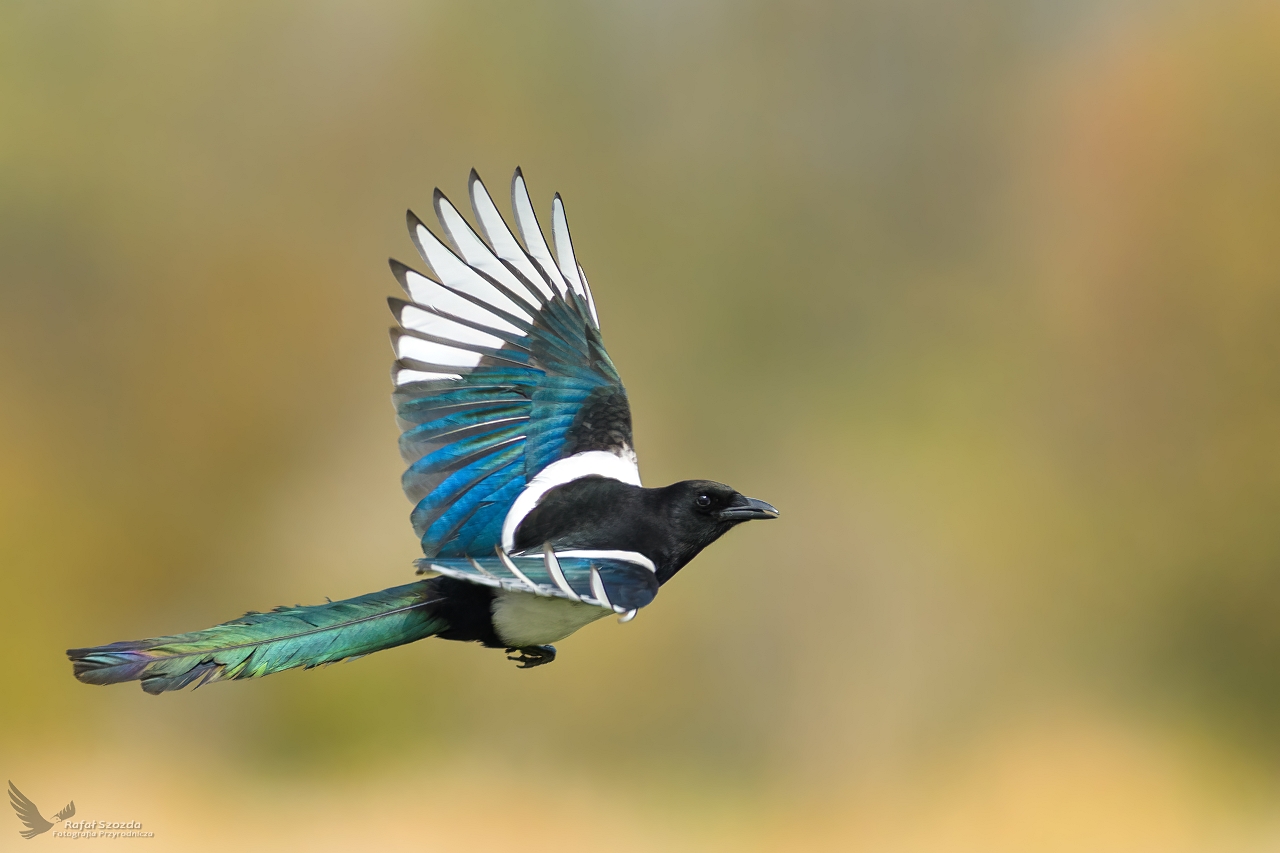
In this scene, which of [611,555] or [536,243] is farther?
[536,243]

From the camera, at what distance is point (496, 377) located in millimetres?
1609

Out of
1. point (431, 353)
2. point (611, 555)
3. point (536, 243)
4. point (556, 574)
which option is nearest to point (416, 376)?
point (431, 353)

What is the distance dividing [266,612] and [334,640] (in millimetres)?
85

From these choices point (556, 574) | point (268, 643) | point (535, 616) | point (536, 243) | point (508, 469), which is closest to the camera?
point (556, 574)

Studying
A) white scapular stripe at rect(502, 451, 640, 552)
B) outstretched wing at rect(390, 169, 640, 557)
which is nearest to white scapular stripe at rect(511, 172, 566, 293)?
outstretched wing at rect(390, 169, 640, 557)

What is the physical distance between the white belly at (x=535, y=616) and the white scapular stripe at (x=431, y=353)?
16.5 inches

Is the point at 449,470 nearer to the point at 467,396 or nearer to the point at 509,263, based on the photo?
the point at 467,396

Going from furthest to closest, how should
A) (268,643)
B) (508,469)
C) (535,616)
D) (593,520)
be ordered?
1. (508,469)
2. (593,520)
3. (535,616)
4. (268,643)

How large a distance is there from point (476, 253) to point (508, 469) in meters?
0.33

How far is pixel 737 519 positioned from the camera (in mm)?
1517

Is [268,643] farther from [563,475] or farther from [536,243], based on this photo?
[536,243]

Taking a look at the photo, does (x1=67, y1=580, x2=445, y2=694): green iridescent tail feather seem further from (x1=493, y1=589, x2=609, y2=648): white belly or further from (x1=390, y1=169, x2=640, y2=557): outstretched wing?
(x1=390, y1=169, x2=640, y2=557): outstretched wing

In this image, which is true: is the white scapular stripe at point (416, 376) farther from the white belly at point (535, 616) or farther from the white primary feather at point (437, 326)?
the white belly at point (535, 616)

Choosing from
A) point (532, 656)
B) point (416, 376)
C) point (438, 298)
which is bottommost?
point (532, 656)
